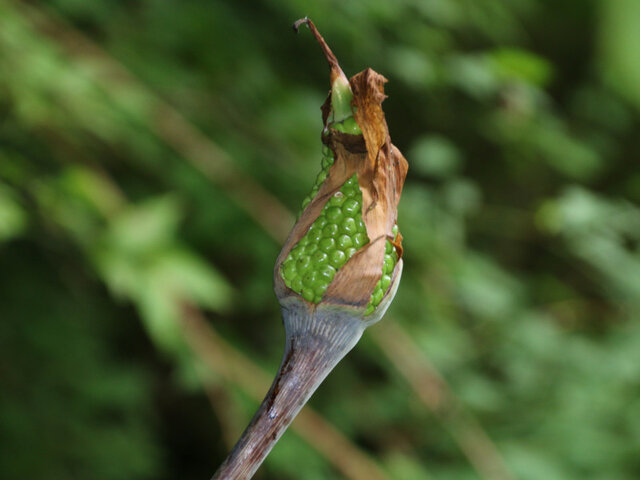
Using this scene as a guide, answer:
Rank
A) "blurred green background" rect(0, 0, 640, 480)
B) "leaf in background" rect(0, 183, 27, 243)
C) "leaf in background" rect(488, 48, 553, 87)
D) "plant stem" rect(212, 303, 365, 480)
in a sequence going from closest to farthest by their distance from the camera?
"plant stem" rect(212, 303, 365, 480) < "leaf in background" rect(0, 183, 27, 243) < "blurred green background" rect(0, 0, 640, 480) < "leaf in background" rect(488, 48, 553, 87)

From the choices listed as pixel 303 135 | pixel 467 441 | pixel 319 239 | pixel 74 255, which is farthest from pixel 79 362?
pixel 319 239

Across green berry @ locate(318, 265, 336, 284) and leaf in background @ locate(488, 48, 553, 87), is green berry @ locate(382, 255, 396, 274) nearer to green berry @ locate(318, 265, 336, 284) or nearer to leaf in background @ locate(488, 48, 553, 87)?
green berry @ locate(318, 265, 336, 284)

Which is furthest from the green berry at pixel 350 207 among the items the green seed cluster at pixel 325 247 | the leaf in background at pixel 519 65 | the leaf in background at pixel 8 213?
the leaf in background at pixel 519 65

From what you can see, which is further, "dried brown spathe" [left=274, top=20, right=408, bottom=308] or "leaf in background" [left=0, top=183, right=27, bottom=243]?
"leaf in background" [left=0, top=183, right=27, bottom=243]

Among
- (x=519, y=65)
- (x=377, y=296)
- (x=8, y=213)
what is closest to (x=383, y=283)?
(x=377, y=296)

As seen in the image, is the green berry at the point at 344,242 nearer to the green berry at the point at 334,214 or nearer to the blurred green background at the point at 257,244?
the green berry at the point at 334,214

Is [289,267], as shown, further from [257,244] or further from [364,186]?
[257,244]

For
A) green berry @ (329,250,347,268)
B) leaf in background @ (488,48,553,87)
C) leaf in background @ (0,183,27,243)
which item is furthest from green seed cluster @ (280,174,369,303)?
leaf in background @ (488,48,553,87)

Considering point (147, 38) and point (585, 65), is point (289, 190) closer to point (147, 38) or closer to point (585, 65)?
point (147, 38)
